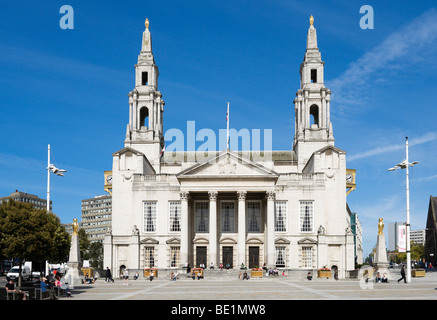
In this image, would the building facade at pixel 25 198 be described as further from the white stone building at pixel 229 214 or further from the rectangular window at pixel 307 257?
the rectangular window at pixel 307 257

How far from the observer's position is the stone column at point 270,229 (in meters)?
59.7

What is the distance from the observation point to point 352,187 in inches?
3078

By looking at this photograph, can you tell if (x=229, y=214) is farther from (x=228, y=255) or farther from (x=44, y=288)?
(x=44, y=288)

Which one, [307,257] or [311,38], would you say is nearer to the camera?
[307,257]

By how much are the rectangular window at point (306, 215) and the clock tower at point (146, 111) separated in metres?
22.6

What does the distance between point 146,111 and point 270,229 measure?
27.9m

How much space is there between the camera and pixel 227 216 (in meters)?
65.4

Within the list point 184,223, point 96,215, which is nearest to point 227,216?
point 184,223

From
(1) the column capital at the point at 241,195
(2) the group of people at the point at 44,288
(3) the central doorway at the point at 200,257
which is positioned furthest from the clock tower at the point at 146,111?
(2) the group of people at the point at 44,288

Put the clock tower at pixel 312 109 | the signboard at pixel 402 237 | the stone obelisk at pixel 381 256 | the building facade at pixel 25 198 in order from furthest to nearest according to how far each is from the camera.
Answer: the building facade at pixel 25 198
the clock tower at pixel 312 109
the stone obelisk at pixel 381 256
the signboard at pixel 402 237

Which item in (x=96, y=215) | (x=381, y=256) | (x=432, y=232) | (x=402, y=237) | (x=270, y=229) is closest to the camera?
(x=402, y=237)

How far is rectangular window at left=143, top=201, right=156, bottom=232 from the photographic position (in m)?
65.2

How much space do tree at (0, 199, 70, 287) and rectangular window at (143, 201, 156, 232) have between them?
23.2 meters

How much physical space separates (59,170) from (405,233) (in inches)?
1210
